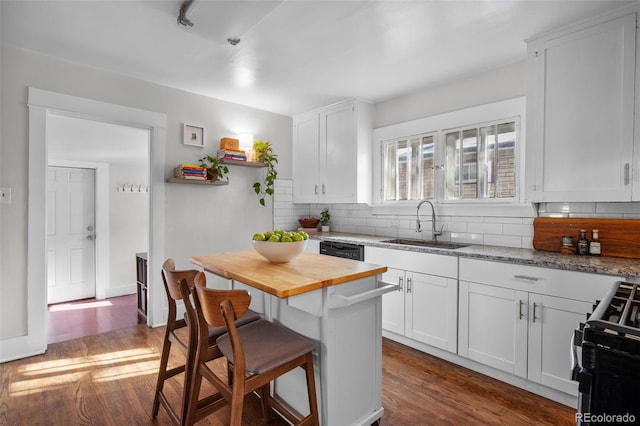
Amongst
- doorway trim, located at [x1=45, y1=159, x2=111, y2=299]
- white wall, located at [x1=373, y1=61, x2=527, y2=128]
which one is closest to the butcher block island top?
white wall, located at [x1=373, y1=61, x2=527, y2=128]

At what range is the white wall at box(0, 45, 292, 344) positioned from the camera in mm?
2529

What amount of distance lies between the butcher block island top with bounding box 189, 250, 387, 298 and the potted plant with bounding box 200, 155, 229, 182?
159 cm

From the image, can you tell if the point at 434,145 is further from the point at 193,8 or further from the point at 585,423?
the point at 585,423

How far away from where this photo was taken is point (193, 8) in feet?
6.32

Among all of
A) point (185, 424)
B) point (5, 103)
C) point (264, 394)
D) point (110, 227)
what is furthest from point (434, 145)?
point (110, 227)

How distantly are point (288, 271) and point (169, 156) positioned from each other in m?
2.38

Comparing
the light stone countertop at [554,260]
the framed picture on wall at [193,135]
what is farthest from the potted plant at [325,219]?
the framed picture on wall at [193,135]

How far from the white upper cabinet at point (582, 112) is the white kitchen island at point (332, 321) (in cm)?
153

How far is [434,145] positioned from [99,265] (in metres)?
4.98

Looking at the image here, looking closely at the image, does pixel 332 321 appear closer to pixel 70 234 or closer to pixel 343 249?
pixel 343 249

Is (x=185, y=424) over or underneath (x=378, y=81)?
underneath

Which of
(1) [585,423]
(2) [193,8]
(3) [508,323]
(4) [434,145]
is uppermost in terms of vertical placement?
(2) [193,8]

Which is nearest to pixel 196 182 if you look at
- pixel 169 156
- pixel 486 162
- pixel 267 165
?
pixel 169 156

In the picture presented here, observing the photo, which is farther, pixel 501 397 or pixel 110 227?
pixel 110 227
